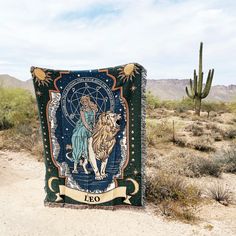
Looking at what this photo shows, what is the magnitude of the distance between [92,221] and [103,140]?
1.42 m

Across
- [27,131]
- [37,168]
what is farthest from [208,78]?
[37,168]

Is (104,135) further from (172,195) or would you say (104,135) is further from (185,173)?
(185,173)

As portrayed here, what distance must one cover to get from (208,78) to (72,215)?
20.6 m

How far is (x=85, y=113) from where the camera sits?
598 cm

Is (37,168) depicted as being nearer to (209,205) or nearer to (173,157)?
(173,157)

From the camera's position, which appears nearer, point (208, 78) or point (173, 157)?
point (173, 157)

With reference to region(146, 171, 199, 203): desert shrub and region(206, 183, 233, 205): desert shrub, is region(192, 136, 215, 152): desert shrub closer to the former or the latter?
region(206, 183, 233, 205): desert shrub

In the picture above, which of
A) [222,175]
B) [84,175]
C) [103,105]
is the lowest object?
[222,175]

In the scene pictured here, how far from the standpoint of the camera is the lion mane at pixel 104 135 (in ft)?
19.4

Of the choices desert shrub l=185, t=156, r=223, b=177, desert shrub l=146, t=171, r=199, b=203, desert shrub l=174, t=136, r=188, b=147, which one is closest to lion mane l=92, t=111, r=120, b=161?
desert shrub l=146, t=171, r=199, b=203

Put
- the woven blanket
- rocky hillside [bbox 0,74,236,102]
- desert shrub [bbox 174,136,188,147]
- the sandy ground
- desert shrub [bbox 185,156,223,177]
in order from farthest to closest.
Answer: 1. rocky hillside [bbox 0,74,236,102]
2. desert shrub [bbox 174,136,188,147]
3. desert shrub [bbox 185,156,223,177]
4. the woven blanket
5. the sandy ground

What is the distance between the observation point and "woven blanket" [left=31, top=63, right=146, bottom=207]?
583 cm

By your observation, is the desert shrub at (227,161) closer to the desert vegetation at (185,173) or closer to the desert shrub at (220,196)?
the desert vegetation at (185,173)

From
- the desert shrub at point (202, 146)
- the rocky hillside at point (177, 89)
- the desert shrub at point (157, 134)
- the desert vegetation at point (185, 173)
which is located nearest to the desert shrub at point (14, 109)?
the desert shrub at point (157, 134)
